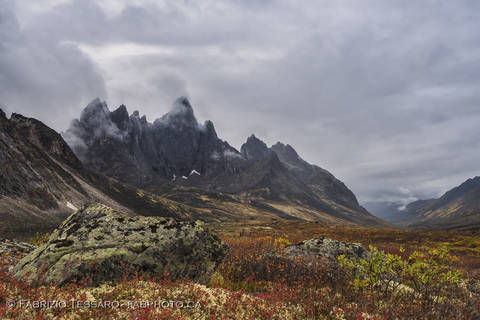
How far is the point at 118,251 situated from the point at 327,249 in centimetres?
1144

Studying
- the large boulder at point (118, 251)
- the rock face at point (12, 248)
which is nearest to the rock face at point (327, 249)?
the large boulder at point (118, 251)

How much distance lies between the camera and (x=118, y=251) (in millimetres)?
8578

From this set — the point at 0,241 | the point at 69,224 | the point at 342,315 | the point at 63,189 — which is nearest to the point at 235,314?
the point at 342,315

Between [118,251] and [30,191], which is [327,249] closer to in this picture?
[118,251]

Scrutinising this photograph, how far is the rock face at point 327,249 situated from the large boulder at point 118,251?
534 centimetres

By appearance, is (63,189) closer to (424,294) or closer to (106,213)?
(106,213)

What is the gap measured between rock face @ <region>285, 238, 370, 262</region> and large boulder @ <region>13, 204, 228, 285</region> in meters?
5.34

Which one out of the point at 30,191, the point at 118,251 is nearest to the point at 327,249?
the point at 118,251

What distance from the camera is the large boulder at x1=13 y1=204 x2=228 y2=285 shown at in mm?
7805

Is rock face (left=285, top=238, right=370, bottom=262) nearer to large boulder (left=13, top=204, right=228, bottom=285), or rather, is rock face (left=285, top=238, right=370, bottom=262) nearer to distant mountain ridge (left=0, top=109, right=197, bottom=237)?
large boulder (left=13, top=204, right=228, bottom=285)

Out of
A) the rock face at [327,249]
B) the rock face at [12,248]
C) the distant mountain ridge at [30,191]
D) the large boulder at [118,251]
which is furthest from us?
the distant mountain ridge at [30,191]

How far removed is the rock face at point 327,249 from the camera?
14.1 metres

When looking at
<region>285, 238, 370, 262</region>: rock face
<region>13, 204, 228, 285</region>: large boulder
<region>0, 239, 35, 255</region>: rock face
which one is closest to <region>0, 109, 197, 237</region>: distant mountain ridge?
<region>0, 239, 35, 255</region>: rock face

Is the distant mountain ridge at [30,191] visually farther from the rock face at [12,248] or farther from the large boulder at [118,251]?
the large boulder at [118,251]
